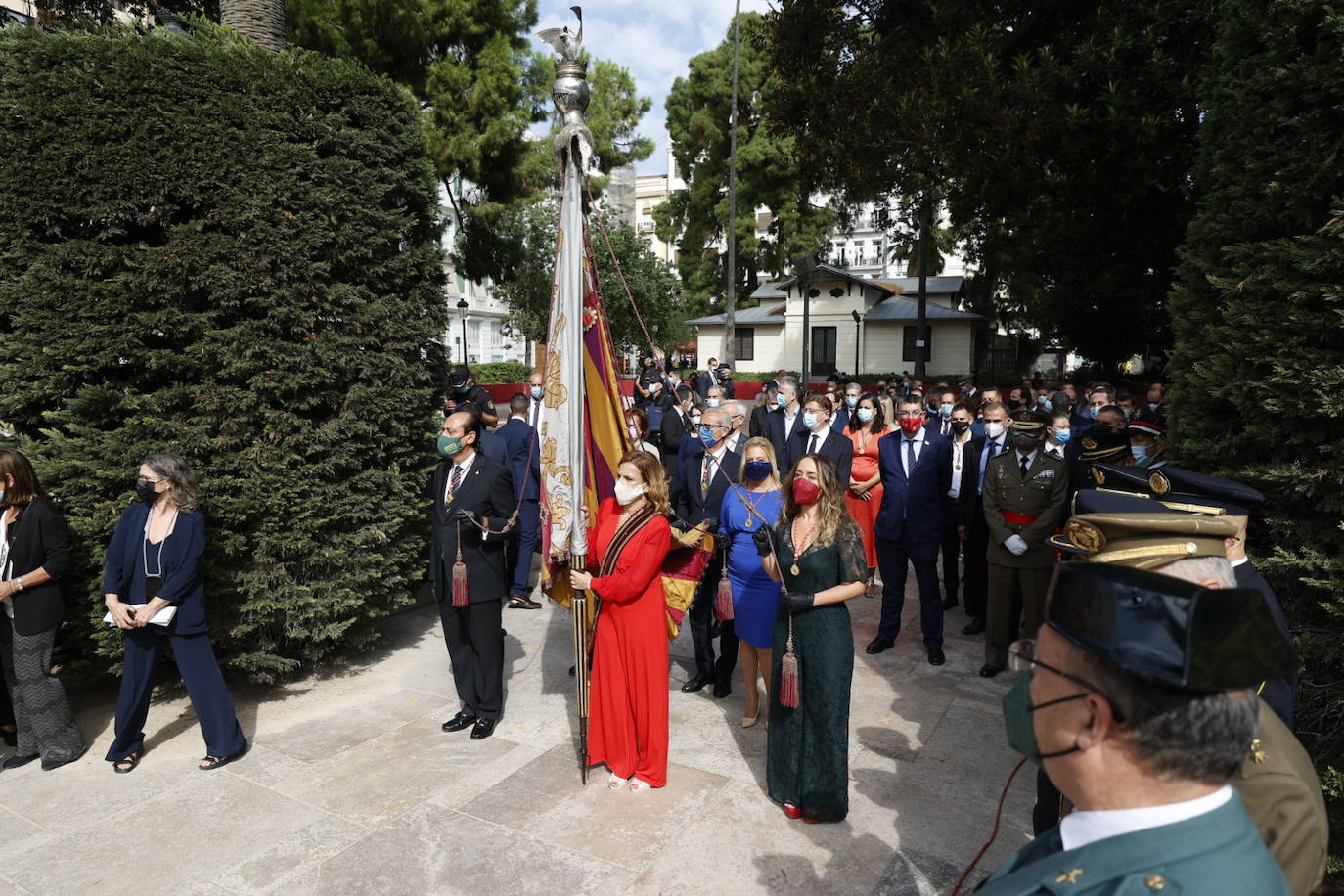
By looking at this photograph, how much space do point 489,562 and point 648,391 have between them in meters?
8.00

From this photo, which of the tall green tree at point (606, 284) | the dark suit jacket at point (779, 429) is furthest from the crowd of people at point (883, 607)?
the tall green tree at point (606, 284)

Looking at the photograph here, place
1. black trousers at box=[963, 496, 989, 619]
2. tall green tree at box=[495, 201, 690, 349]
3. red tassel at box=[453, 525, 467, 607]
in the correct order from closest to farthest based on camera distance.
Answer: red tassel at box=[453, 525, 467, 607], black trousers at box=[963, 496, 989, 619], tall green tree at box=[495, 201, 690, 349]

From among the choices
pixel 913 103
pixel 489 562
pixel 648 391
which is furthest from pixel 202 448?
pixel 913 103

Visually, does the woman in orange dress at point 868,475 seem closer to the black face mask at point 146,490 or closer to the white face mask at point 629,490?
the white face mask at point 629,490

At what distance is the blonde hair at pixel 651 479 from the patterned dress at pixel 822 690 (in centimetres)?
87

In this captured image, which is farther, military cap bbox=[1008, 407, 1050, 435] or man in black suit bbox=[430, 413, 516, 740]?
military cap bbox=[1008, 407, 1050, 435]

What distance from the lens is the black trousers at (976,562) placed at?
725cm

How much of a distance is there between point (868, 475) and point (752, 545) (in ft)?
12.8

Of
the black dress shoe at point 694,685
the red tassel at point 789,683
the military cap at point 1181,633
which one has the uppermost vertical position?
the military cap at point 1181,633

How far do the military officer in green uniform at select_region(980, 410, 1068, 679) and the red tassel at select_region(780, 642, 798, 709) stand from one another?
103 inches

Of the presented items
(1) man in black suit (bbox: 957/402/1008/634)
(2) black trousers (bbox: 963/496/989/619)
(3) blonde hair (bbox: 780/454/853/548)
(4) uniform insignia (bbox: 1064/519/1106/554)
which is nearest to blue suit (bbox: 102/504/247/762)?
(3) blonde hair (bbox: 780/454/853/548)

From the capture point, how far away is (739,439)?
6566mm

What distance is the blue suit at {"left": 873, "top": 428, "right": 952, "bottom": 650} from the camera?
6.60m

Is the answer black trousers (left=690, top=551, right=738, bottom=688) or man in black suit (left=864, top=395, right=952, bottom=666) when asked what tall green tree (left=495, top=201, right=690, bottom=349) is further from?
black trousers (left=690, top=551, right=738, bottom=688)
